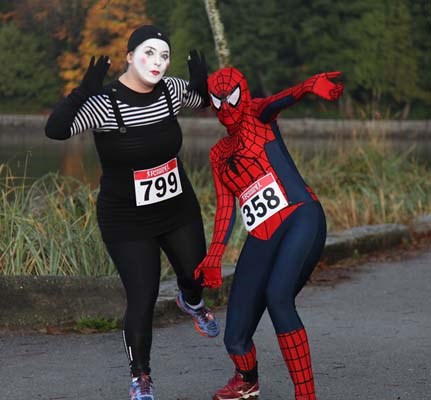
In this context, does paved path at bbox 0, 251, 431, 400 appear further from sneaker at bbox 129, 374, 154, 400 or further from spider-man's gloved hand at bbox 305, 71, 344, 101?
spider-man's gloved hand at bbox 305, 71, 344, 101

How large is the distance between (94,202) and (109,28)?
35808 millimetres

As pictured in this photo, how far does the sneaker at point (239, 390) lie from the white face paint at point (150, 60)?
1.39 m

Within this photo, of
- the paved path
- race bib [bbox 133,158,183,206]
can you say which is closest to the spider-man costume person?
race bib [bbox 133,158,183,206]

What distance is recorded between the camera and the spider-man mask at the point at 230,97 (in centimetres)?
556

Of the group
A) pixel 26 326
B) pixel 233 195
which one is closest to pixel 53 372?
pixel 26 326

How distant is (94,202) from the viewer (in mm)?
9641

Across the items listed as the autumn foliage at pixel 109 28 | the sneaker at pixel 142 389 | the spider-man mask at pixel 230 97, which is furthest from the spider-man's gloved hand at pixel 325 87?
the autumn foliage at pixel 109 28

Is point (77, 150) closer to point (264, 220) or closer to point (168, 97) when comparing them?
point (168, 97)

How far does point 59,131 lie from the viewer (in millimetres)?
5539

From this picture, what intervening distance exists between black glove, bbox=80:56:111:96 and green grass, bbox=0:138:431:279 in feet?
9.87

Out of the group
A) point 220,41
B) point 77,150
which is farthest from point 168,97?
point 77,150

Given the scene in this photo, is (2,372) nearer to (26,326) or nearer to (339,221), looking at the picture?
(26,326)

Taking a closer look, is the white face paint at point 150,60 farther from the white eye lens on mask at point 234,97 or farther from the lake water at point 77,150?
the lake water at point 77,150

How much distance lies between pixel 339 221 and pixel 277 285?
6.51m
